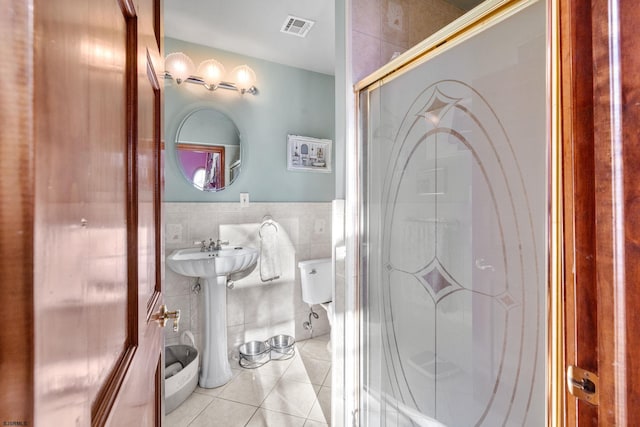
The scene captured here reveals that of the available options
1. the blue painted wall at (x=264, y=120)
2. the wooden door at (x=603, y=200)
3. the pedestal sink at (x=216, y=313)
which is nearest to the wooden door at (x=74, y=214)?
the wooden door at (x=603, y=200)

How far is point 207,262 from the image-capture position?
5.83 feet

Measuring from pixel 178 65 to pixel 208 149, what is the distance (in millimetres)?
590

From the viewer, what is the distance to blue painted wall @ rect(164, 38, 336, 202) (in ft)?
6.92

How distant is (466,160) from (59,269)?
3.11ft

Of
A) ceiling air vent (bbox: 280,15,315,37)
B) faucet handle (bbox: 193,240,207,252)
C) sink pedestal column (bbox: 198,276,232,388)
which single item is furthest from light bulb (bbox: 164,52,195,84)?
sink pedestal column (bbox: 198,276,232,388)

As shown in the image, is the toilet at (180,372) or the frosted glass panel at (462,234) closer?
the frosted glass panel at (462,234)

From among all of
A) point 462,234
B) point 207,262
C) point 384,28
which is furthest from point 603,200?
point 207,262

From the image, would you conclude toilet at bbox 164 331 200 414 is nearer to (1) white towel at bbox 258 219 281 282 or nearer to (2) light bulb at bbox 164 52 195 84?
(1) white towel at bbox 258 219 281 282

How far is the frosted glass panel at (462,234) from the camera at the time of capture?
0.73 metres

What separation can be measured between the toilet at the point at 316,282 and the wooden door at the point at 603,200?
6.20 ft

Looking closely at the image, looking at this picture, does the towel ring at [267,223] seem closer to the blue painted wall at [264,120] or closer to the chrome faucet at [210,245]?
the blue painted wall at [264,120]

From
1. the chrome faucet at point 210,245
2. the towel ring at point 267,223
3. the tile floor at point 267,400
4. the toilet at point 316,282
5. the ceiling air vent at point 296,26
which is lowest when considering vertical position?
the tile floor at point 267,400

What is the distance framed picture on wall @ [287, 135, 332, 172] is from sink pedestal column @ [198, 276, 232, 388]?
3.74ft

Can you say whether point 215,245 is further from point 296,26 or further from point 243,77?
point 296,26
